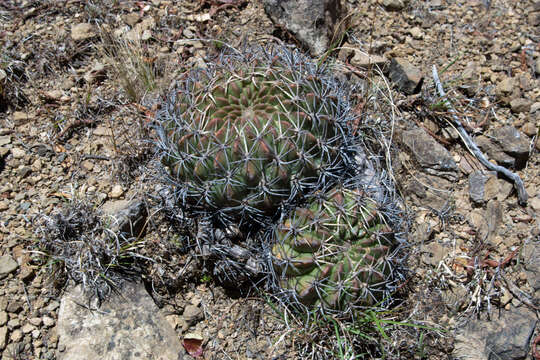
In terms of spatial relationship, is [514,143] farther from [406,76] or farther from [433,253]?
[433,253]

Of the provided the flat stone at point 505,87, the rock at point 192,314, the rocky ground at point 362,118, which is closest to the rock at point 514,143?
the rocky ground at point 362,118

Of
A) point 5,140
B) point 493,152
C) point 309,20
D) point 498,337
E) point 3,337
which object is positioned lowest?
point 498,337

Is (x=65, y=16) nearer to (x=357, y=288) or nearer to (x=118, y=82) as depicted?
(x=118, y=82)

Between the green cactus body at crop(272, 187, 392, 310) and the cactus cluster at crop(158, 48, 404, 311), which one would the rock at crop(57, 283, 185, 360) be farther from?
the green cactus body at crop(272, 187, 392, 310)

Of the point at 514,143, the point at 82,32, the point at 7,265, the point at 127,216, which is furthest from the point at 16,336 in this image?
the point at 514,143

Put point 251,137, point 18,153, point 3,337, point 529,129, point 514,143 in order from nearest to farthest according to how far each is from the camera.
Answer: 1. point 251,137
2. point 3,337
3. point 18,153
4. point 514,143
5. point 529,129

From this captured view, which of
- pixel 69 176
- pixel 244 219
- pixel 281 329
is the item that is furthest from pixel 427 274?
pixel 69 176

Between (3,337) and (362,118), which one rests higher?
(362,118)

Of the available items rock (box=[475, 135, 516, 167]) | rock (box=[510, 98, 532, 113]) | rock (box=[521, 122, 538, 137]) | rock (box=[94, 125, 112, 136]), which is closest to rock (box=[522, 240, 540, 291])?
Answer: rock (box=[475, 135, 516, 167])

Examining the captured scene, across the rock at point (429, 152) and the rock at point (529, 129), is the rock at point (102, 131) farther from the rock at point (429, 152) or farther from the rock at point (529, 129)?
the rock at point (529, 129)
